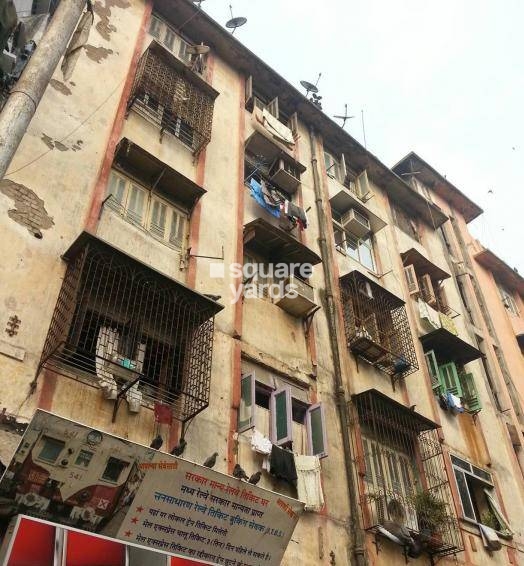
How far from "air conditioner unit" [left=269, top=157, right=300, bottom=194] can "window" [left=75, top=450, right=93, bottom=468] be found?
33.0ft

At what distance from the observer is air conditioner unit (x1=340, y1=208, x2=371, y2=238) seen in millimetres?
16562

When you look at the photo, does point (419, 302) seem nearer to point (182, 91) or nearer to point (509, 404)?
point (509, 404)

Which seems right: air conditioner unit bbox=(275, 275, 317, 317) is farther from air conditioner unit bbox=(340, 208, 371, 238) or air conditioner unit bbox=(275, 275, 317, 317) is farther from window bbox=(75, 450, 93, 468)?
window bbox=(75, 450, 93, 468)

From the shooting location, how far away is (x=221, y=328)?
1025cm

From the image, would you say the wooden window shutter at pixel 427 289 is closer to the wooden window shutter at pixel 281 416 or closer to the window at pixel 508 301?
the window at pixel 508 301

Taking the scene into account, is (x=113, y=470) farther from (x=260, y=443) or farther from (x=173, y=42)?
(x=173, y=42)

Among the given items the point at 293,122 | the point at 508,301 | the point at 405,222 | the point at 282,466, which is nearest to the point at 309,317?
the point at 282,466

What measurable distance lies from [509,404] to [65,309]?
14.0 m

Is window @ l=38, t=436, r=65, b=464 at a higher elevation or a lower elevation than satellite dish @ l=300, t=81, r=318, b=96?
lower

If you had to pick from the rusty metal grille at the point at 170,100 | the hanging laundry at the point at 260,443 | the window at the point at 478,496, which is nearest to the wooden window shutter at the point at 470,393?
the window at the point at 478,496

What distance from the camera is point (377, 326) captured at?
13836 millimetres

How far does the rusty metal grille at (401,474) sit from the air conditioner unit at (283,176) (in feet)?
20.4

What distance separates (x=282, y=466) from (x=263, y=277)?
4.37 metres

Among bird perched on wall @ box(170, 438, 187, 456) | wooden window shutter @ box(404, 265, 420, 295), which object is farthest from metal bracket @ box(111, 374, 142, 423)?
wooden window shutter @ box(404, 265, 420, 295)
